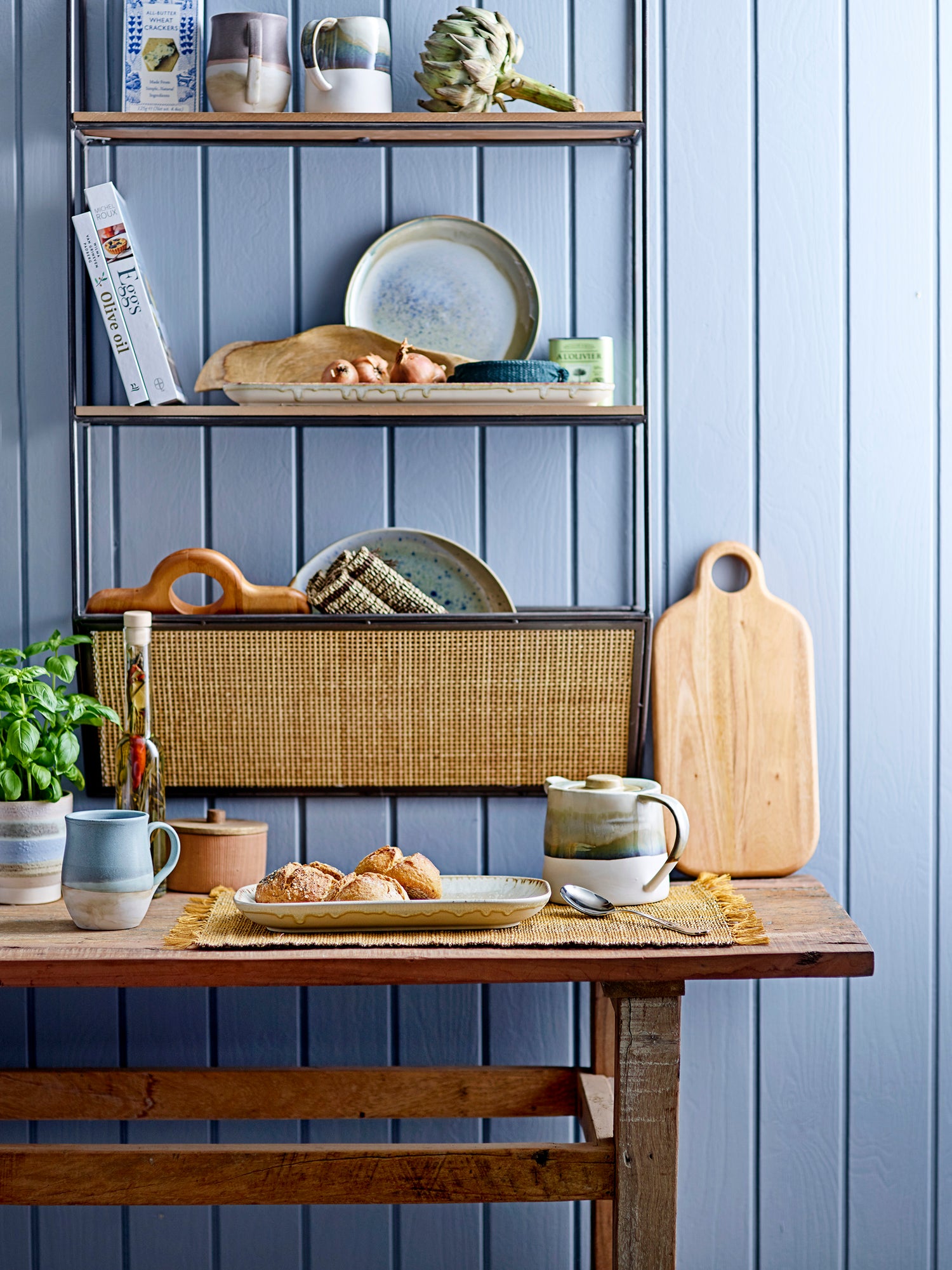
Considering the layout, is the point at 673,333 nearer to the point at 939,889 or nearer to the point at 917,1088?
the point at 939,889

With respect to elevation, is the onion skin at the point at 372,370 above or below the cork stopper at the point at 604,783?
above

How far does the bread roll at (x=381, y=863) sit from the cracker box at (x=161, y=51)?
1000mm

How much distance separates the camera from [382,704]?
1.57 m

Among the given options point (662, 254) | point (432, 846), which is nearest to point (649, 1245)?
point (432, 846)

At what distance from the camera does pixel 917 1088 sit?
163 centimetres

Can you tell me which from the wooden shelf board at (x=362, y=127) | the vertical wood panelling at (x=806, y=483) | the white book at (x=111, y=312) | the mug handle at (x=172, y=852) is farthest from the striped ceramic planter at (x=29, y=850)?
the vertical wood panelling at (x=806, y=483)

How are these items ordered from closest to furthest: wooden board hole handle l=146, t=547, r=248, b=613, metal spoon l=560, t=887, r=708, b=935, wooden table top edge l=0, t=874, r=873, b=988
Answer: wooden table top edge l=0, t=874, r=873, b=988 → metal spoon l=560, t=887, r=708, b=935 → wooden board hole handle l=146, t=547, r=248, b=613

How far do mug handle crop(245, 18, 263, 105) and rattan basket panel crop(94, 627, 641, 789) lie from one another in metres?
0.70

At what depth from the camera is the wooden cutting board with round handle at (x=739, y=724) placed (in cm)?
157

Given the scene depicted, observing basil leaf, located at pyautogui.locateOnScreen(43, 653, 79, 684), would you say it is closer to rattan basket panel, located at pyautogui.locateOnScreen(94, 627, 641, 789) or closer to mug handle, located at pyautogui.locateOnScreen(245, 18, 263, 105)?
rattan basket panel, located at pyautogui.locateOnScreen(94, 627, 641, 789)

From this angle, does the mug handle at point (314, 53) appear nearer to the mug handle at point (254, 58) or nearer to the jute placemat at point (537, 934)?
the mug handle at point (254, 58)

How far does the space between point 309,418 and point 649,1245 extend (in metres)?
1.04

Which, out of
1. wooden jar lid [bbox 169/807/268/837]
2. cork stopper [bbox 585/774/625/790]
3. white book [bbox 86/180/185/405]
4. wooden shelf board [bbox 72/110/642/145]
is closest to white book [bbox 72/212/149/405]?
white book [bbox 86/180/185/405]

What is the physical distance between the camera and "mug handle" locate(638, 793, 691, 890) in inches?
51.2
